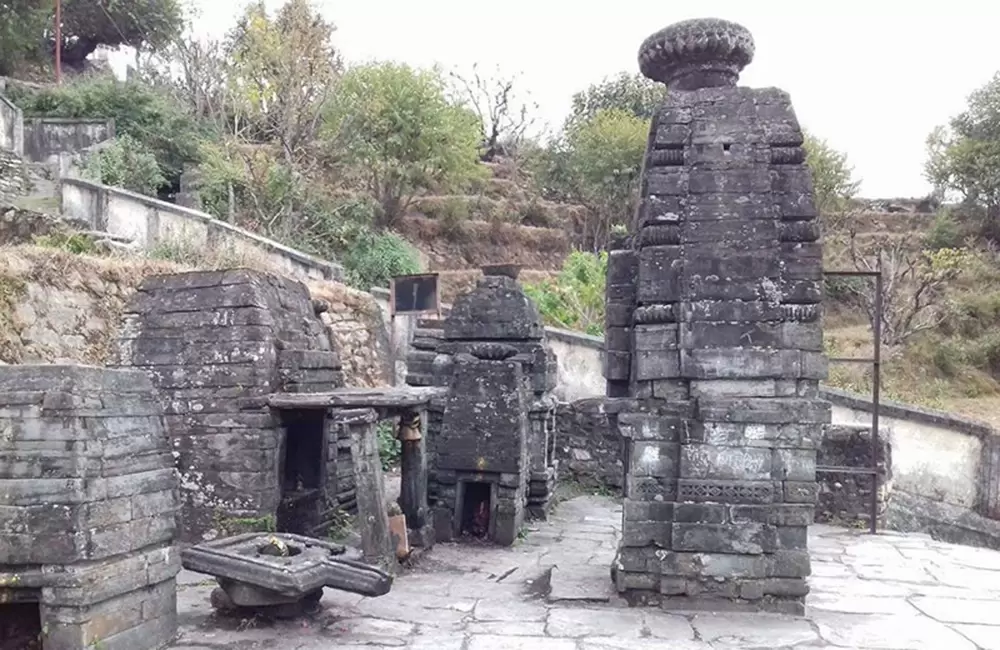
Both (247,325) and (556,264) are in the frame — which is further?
(556,264)

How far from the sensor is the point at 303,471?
9234mm

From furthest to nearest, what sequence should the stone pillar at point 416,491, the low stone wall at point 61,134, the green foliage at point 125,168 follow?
1. the low stone wall at point 61,134
2. the green foliage at point 125,168
3. the stone pillar at point 416,491

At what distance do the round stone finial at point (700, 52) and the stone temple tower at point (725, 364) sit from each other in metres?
0.03

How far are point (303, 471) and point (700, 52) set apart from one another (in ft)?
19.8

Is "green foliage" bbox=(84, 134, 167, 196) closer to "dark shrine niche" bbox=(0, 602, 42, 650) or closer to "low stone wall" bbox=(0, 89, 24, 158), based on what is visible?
"low stone wall" bbox=(0, 89, 24, 158)

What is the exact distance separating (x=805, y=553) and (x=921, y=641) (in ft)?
3.11

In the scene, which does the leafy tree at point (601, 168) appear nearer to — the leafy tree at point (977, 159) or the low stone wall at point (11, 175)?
the leafy tree at point (977, 159)

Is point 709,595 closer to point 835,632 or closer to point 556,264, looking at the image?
point 835,632

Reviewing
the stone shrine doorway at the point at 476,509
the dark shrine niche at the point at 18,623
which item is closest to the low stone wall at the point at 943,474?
the stone shrine doorway at the point at 476,509

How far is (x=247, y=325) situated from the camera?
8.00m

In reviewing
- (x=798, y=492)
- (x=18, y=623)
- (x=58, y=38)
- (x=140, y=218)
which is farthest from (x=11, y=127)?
(x=798, y=492)

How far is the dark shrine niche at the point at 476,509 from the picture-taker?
9727mm

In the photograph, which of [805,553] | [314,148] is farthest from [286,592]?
[314,148]

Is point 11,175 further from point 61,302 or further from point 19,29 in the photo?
point 19,29
